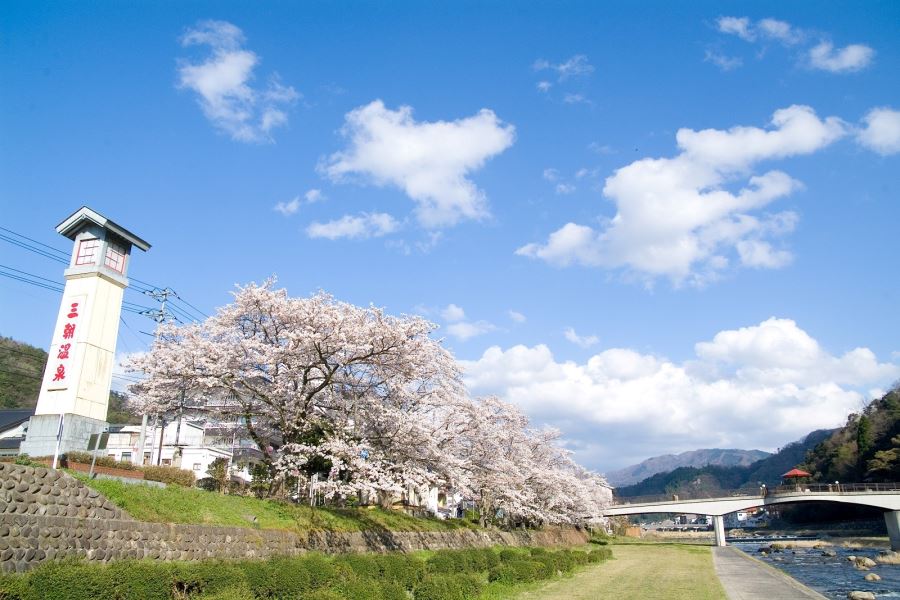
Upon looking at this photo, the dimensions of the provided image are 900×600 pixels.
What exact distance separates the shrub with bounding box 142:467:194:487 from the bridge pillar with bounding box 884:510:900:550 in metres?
67.2

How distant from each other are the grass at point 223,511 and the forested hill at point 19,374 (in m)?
51.9

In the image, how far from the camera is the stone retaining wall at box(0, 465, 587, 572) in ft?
34.5

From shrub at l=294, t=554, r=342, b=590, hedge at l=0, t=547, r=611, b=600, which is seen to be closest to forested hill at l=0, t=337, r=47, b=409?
hedge at l=0, t=547, r=611, b=600

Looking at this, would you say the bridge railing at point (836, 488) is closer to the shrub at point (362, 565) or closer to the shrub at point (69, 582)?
the shrub at point (362, 565)

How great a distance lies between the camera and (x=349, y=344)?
20047mm

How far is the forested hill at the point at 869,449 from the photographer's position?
228ft

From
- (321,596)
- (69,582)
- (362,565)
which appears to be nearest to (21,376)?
(362,565)

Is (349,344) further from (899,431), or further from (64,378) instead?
(899,431)

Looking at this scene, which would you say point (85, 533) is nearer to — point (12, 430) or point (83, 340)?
point (83, 340)

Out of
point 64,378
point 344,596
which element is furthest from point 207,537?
point 64,378

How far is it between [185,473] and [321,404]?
212 inches

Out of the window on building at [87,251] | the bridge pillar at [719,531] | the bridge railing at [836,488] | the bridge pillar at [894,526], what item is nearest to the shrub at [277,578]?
the window on building at [87,251]

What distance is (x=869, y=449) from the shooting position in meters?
76.4

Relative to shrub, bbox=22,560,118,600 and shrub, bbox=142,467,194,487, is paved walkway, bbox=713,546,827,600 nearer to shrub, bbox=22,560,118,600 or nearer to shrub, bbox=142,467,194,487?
shrub, bbox=142,467,194,487
